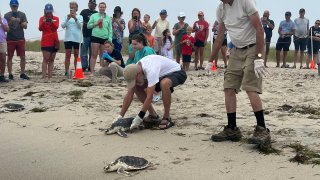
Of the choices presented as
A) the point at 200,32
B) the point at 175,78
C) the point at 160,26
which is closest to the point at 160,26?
the point at 160,26

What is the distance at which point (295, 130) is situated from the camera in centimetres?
508

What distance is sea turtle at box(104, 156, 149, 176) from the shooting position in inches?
155

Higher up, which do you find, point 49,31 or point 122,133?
point 49,31

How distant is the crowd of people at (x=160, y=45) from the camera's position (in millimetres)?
4516

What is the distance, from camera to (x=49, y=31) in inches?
355

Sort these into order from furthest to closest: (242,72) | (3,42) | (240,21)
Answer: (3,42)
(242,72)
(240,21)

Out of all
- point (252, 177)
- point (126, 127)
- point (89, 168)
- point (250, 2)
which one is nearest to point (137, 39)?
point (126, 127)

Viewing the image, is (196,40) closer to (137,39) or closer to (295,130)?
(137,39)

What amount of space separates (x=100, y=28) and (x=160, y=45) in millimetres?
2086

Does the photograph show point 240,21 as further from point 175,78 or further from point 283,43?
point 283,43

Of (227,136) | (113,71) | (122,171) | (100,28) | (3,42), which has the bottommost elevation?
(122,171)

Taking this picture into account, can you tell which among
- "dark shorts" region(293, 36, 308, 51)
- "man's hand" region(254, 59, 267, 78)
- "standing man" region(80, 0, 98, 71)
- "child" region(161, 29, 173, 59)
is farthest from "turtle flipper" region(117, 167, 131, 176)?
"dark shorts" region(293, 36, 308, 51)

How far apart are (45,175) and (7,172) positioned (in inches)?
14.4

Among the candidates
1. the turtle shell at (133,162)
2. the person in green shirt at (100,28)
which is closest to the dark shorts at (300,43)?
the person in green shirt at (100,28)
